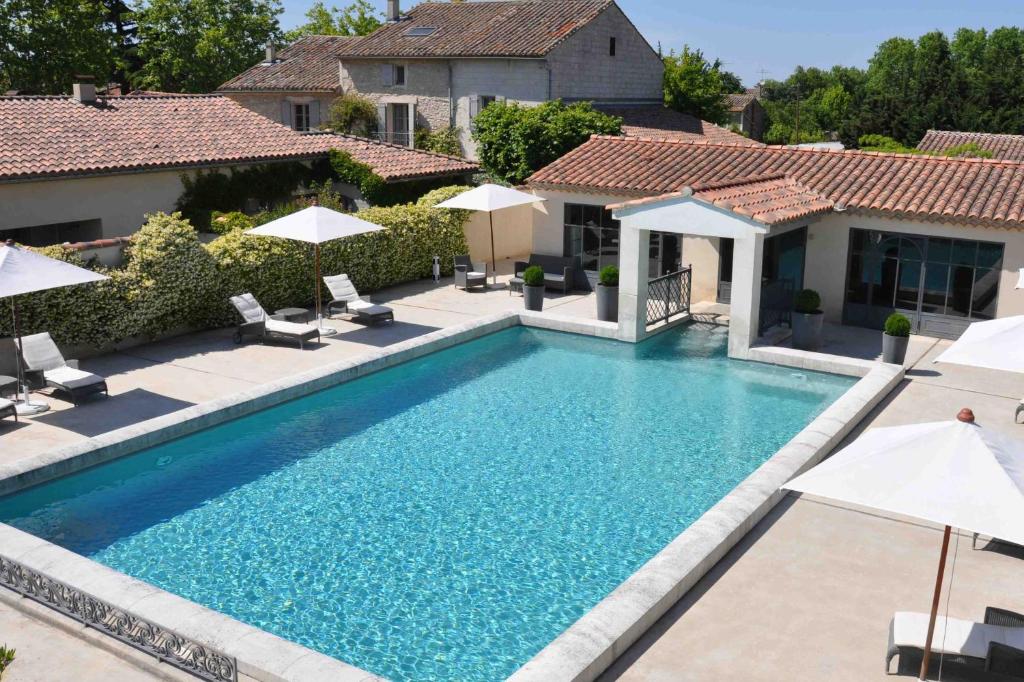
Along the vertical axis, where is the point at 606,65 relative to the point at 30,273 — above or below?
above

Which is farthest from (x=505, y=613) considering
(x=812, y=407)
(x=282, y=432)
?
(x=812, y=407)

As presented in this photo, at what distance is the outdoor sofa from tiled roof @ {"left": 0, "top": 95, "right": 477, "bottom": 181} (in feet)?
19.2

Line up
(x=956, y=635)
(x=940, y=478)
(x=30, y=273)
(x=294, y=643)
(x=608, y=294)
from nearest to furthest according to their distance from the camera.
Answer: (x=940, y=478) → (x=956, y=635) → (x=294, y=643) → (x=30, y=273) → (x=608, y=294)

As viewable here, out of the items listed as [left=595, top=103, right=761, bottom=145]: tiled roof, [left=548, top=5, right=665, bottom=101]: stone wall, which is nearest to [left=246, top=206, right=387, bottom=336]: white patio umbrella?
[left=548, top=5, right=665, bottom=101]: stone wall

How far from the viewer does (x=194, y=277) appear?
18641 millimetres

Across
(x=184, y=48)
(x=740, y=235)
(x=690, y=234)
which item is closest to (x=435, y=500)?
(x=740, y=235)

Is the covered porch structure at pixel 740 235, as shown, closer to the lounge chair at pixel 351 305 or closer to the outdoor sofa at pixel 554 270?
the outdoor sofa at pixel 554 270

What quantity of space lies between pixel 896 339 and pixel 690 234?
4.36 m

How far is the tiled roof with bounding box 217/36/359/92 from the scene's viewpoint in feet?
158

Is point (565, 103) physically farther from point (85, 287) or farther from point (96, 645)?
point (96, 645)

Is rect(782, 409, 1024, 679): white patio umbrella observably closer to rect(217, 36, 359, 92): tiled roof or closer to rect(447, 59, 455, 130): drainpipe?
rect(447, 59, 455, 130): drainpipe

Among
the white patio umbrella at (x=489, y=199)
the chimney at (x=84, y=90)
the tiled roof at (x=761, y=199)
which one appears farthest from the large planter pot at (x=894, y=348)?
the chimney at (x=84, y=90)

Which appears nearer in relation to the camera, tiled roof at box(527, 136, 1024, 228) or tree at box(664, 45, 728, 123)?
tiled roof at box(527, 136, 1024, 228)

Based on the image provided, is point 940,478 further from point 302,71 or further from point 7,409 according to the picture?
point 302,71
